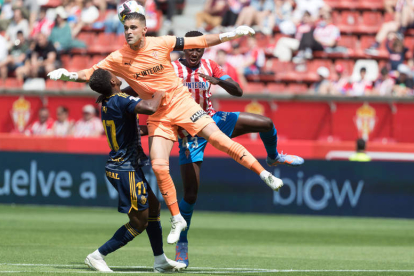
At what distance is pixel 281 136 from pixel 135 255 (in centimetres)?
958

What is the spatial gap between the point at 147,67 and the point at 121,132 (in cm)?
99

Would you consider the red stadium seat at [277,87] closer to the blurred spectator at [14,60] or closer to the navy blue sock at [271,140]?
the blurred spectator at [14,60]

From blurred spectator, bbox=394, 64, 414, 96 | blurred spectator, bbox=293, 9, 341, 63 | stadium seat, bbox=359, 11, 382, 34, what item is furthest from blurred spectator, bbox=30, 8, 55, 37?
blurred spectator, bbox=394, 64, 414, 96

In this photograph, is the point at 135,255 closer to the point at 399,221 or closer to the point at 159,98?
the point at 159,98

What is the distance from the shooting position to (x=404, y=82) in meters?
19.7

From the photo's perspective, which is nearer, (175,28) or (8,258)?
(8,258)

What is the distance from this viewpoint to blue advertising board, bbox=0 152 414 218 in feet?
55.7

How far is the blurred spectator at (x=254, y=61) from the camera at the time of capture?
2100 centimetres

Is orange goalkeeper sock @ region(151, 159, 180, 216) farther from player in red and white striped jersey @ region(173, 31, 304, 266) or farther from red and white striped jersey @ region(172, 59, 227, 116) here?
red and white striped jersey @ region(172, 59, 227, 116)

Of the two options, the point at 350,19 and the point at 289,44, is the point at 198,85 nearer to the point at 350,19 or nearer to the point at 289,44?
the point at 289,44

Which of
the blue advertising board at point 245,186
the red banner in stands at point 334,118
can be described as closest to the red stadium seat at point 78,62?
the red banner in stands at point 334,118

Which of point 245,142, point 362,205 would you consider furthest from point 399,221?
point 245,142

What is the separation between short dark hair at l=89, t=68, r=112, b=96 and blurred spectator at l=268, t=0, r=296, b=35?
13619 millimetres

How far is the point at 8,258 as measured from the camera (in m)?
9.72
